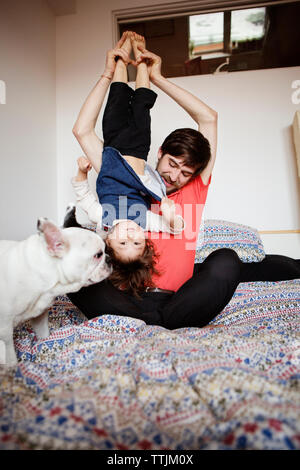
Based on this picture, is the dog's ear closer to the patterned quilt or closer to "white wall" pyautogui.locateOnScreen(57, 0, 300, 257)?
the patterned quilt

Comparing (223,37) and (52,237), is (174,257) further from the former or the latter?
(223,37)

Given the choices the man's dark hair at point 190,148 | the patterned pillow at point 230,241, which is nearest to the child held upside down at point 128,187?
the man's dark hair at point 190,148

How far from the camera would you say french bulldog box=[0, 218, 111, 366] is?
0.91 m

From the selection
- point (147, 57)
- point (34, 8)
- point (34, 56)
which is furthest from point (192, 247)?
point (34, 8)

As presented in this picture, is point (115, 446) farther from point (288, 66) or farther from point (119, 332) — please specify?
point (288, 66)

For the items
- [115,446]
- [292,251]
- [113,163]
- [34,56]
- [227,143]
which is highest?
[34,56]

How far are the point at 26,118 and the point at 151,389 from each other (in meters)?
2.07

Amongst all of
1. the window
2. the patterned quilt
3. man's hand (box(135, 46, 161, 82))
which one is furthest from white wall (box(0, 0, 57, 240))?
the patterned quilt

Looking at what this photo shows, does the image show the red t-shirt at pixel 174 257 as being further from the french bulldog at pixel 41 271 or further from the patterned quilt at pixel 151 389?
the french bulldog at pixel 41 271

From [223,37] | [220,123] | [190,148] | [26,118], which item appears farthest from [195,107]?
[223,37]

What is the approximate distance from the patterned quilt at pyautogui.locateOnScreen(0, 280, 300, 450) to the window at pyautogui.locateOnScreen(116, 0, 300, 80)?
2319mm

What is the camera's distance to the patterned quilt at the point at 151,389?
1.86 feet
